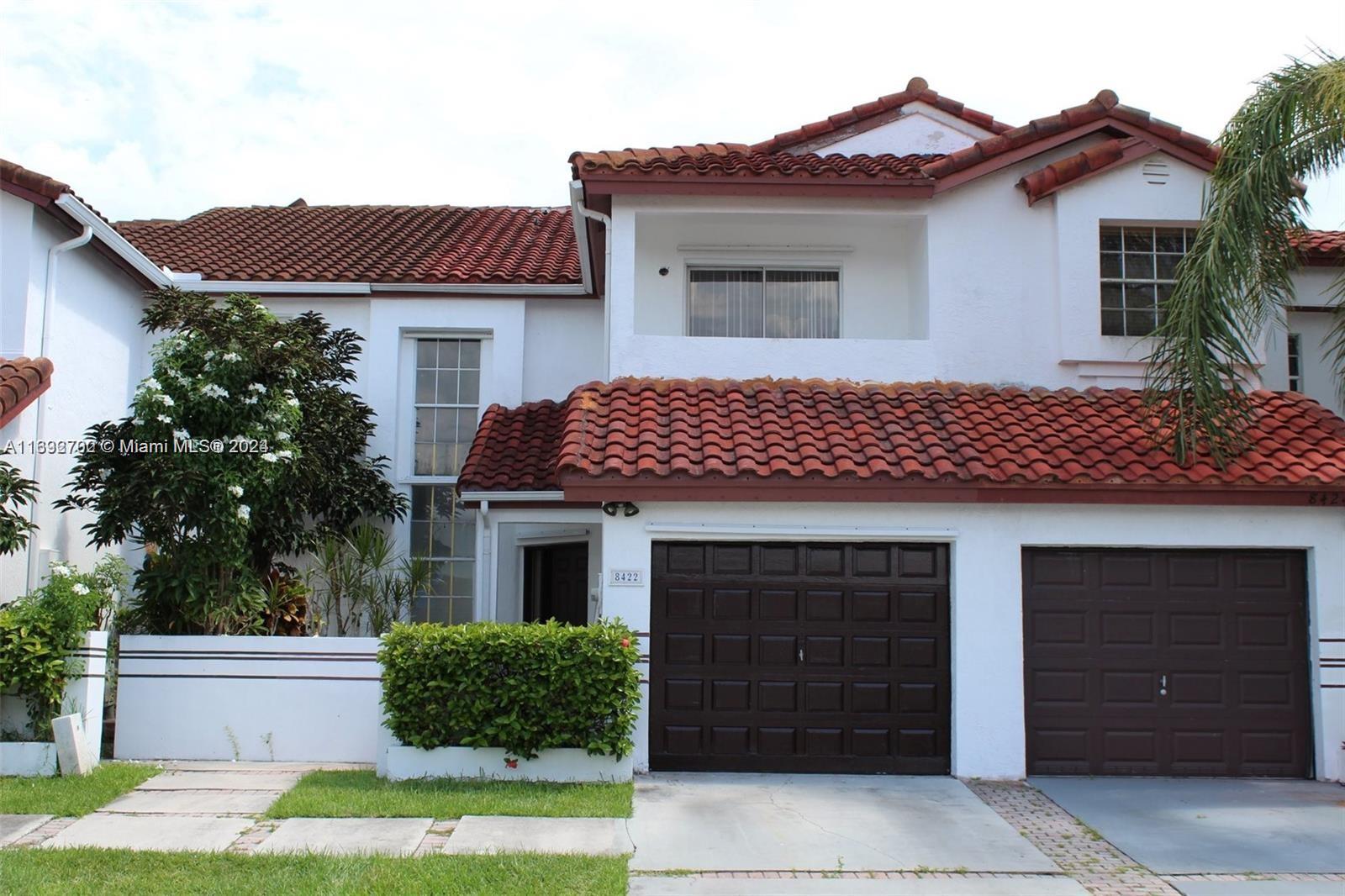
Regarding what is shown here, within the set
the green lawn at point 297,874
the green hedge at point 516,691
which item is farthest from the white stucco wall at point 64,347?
the green lawn at point 297,874

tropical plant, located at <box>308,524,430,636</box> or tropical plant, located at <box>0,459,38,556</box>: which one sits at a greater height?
tropical plant, located at <box>0,459,38,556</box>

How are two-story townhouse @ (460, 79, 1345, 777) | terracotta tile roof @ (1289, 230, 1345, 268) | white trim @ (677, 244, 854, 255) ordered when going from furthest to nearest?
terracotta tile roof @ (1289, 230, 1345, 268) < white trim @ (677, 244, 854, 255) < two-story townhouse @ (460, 79, 1345, 777)

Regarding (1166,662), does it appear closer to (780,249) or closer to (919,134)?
(780,249)

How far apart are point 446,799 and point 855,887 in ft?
11.7

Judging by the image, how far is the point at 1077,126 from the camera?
45.7ft

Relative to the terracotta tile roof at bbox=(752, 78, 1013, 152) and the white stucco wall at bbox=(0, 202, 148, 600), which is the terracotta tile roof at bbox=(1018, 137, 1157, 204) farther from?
the white stucco wall at bbox=(0, 202, 148, 600)

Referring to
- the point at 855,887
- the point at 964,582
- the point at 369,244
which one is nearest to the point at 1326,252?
the point at 964,582

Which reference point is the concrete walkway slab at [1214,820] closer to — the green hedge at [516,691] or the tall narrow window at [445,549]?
the green hedge at [516,691]

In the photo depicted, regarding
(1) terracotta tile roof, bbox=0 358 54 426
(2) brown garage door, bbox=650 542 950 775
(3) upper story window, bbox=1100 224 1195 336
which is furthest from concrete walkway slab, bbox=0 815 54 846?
(3) upper story window, bbox=1100 224 1195 336

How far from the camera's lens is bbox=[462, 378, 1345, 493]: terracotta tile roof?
36.3 feet

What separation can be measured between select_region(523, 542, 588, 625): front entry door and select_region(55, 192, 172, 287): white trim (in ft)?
20.0

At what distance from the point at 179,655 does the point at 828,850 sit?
6.95m

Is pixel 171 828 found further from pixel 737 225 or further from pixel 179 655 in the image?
pixel 737 225

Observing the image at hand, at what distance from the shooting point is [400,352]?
650 inches
